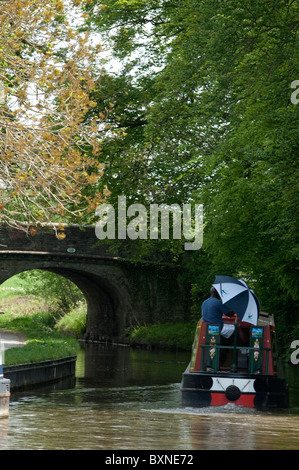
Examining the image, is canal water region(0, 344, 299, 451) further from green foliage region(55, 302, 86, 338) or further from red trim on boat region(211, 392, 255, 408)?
green foliage region(55, 302, 86, 338)

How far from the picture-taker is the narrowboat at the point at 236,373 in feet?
44.8

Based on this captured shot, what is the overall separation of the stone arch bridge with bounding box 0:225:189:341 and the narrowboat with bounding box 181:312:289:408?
20.8m

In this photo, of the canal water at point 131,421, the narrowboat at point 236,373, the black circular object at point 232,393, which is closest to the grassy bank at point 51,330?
the canal water at point 131,421

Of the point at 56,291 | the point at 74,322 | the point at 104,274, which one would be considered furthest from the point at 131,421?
the point at 56,291

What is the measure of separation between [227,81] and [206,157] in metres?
5.13

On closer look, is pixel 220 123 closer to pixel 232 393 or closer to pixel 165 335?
pixel 232 393

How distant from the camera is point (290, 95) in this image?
16.9m

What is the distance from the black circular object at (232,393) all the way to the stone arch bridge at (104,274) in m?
21.5

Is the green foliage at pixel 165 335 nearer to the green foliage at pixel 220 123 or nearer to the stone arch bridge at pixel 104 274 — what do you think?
the stone arch bridge at pixel 104 274

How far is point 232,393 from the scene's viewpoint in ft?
44.5

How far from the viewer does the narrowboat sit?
13.7m

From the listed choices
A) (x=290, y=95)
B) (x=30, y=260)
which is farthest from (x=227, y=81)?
(x=30, y=260)

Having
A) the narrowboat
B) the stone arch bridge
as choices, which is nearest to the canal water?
the narrowboat
